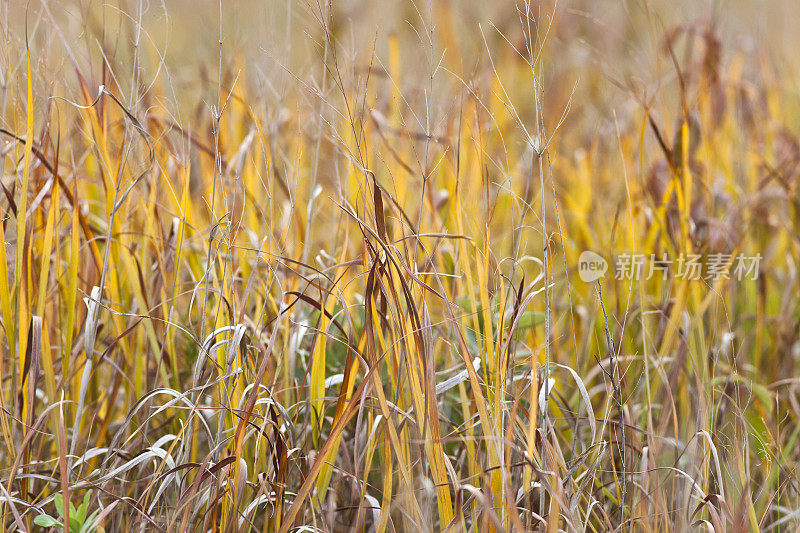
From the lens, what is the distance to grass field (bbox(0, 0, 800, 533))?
2.46 feet

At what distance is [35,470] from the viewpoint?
87 centimetres

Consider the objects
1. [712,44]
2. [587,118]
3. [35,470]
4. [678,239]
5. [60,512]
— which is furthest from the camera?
[587,118]

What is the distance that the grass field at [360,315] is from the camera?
2.46 feet

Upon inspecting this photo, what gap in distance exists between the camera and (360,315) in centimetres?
101

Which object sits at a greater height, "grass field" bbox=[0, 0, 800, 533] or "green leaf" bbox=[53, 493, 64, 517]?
"grass field" bbox=[0, 0, 800, 533]

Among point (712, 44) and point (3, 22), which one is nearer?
point (3, 22)

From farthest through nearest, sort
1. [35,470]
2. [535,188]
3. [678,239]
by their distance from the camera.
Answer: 1. [535,188]
2. [678,239]
3. [35,470]

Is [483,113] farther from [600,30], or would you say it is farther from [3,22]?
[600,30]

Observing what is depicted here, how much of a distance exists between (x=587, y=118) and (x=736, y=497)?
1.61m

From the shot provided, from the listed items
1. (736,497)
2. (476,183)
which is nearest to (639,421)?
(736,497)

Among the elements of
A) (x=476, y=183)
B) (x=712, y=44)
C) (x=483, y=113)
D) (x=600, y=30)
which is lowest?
→ (x=476, y=183)

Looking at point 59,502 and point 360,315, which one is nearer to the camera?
point 59,502

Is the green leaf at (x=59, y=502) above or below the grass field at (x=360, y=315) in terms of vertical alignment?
below

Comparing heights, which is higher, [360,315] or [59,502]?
[360,315]
